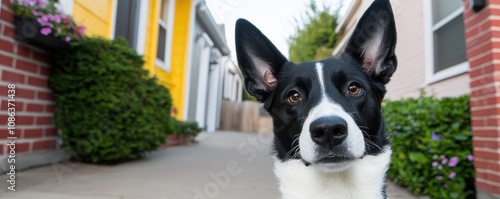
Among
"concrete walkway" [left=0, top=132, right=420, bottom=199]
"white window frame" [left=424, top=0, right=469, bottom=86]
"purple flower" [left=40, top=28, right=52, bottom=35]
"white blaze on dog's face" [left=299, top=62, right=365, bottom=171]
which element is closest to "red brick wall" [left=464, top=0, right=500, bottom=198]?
"concrete walkway" [left=0, top=132, right=420, bottom=199]

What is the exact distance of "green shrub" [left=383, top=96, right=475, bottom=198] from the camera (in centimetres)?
286

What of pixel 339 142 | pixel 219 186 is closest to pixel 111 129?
pixel 219 186

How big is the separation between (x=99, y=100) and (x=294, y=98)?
2.75m

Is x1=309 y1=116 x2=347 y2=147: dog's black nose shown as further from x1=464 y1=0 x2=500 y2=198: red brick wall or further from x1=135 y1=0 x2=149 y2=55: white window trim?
x1=135 y1=0 x2=149 y2=55: white window trim

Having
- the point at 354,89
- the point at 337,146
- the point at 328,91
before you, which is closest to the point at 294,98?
the point at 328,91

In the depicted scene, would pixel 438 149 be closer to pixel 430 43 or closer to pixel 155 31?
pixel 430 43

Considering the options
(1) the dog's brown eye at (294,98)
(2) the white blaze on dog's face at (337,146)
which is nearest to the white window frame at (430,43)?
(1) the dog's brown eye at (294,98)

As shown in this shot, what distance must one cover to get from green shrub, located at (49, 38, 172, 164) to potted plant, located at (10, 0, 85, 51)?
0.31 m

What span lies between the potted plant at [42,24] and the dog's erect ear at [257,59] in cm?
222

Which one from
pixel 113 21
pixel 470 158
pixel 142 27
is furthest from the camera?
pixel 142 27

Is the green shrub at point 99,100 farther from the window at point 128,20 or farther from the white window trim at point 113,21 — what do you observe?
the window at point 128,20

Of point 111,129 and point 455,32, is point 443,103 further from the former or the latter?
point 111,129

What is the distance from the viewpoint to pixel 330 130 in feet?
4.66

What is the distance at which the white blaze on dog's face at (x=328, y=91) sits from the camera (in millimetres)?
1484
